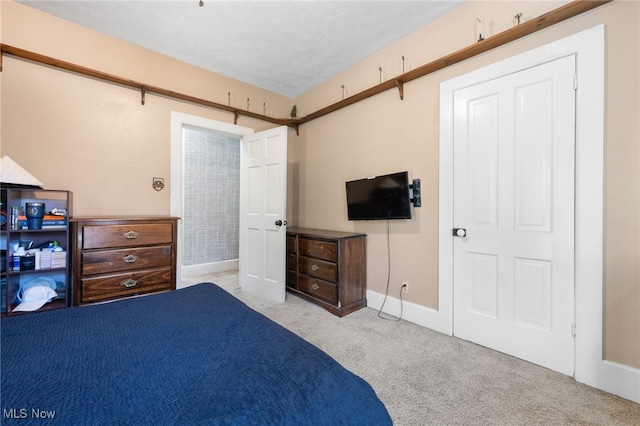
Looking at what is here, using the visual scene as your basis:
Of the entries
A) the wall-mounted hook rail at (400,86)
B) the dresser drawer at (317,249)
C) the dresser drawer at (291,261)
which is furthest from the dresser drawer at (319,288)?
the wall-mounted hook rail at (400,86)

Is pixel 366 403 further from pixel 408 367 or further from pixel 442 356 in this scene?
pixel 442 356

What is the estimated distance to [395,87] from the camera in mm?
2816

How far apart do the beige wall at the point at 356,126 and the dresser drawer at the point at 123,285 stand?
31.6 inches

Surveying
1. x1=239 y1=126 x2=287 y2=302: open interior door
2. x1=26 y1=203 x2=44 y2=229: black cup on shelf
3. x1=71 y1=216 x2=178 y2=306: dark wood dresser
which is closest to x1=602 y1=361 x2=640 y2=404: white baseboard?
x1=239 y1=126 x2=287 y2=302: open interior door

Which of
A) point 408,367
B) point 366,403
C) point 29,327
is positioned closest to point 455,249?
point 408,367

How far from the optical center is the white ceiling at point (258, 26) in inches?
91.9

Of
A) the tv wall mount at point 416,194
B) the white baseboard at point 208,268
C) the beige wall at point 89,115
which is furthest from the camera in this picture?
the white baseboard at point 208,268

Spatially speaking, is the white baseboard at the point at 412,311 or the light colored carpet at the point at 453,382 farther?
the white baseboard at the point at 412,311

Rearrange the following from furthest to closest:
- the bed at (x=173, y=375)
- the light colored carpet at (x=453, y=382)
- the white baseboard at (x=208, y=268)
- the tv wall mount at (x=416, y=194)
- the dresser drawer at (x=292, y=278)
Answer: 1. the white baseboard at (x=208, y=268)
2. the dresser drawer at (x=292, y=278)
3. the tv wall mount at (x=416, y=194)
4. the light colored carpet at (x=453, y=382)
5. the bed at (x=173, y=375)

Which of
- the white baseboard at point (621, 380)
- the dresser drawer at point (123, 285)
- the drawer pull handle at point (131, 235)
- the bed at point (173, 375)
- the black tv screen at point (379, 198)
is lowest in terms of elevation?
the white baseboard at point (621, 380)

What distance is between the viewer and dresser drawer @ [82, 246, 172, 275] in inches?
87.9

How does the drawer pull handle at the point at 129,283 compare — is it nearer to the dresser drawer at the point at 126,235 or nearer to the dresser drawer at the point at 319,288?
the dresser drawer at the point at 126,235

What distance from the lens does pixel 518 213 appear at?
2049 millimetres

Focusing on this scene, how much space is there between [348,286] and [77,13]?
366 centimetres
